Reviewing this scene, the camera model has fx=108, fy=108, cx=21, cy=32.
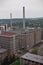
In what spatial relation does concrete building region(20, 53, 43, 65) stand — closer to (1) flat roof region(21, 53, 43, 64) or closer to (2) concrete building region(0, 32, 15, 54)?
(1) flat roof region(21, 53, 43, 64)

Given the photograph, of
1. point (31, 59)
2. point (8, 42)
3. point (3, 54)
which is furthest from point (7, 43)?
point (31, 59)

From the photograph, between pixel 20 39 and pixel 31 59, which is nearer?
pixel 31 59

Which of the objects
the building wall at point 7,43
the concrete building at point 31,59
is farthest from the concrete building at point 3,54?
the concrete building at point 31,59

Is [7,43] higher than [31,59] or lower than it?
higher

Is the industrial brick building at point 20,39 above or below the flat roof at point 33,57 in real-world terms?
above

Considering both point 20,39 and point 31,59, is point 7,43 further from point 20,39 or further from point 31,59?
point 31,59

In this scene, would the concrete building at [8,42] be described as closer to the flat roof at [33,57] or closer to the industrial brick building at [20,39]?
the industrial brick building at [20,39]

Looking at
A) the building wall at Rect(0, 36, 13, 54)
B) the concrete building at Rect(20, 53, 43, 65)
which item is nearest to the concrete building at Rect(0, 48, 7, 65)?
the building wall at Rect(0, 36, 13, 54)

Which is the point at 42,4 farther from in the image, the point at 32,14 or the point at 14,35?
the point at 14,35

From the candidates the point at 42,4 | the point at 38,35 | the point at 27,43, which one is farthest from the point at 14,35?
the point at 42,4
